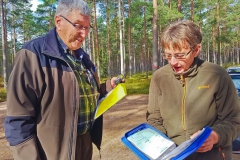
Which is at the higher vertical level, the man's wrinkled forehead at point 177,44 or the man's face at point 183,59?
the man's wrinkled forehead at point 177,44

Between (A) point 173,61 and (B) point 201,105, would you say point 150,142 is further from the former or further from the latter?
(A) point 173,61

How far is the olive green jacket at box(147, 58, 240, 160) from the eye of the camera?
1.40m

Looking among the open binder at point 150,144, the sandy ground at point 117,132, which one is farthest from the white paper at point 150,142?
the sandy ground at point 117,132

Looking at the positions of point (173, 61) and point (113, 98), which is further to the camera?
point (113, 98)

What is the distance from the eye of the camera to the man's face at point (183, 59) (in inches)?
57.2

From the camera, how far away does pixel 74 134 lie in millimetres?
1752

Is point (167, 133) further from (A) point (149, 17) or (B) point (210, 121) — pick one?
(A) point (149, 17)

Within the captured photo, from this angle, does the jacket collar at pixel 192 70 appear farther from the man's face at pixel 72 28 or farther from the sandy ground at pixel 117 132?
the sandy ground at pixel 117 132

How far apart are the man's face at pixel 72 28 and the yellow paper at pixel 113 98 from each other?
573 mm

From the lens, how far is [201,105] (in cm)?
142

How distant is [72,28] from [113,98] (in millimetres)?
745

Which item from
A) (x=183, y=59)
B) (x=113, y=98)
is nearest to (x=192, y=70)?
(x=183, y=59)

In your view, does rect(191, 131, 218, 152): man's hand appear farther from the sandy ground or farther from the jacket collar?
the sandy ground

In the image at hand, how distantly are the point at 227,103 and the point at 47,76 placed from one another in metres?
1.32
